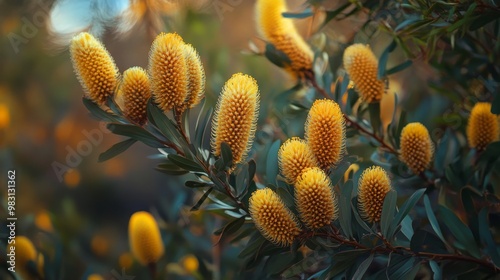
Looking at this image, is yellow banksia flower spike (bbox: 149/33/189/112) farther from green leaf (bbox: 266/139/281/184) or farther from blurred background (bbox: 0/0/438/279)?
blurred background (bbox: 0/0/438/279)

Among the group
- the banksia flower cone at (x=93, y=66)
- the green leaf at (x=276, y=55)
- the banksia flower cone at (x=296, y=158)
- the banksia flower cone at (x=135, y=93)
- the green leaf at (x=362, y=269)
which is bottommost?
the green leaf at (x=362, y=269)

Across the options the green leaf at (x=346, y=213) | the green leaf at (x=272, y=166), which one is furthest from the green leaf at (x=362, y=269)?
the green leaf at (x=272, y=166)

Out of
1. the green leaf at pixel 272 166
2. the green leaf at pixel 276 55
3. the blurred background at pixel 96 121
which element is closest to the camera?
the green leaf at pixel 272 166

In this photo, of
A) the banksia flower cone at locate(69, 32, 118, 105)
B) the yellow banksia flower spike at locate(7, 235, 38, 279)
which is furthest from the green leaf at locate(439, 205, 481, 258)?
the yellow banksia flower spike at locate(7, 235, 38, 279)

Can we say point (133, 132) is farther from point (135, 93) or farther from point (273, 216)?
point (273, 216)

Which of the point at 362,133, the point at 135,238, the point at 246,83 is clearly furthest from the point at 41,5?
the point at 246,83

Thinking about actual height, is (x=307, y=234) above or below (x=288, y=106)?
above

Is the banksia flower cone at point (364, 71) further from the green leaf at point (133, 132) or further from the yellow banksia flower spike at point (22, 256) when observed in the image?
the yellow banksia flower spike at point (22, 256)

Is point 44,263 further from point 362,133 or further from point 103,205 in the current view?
point 103,205
